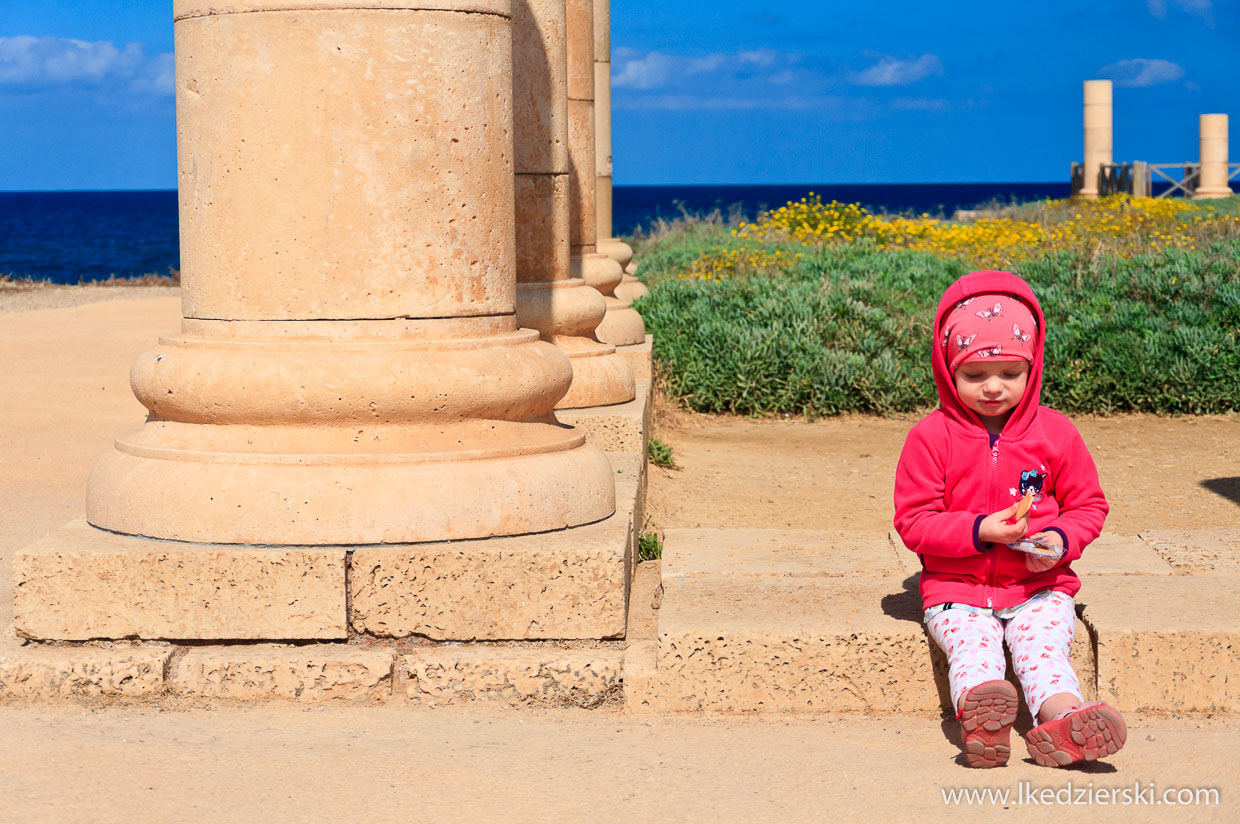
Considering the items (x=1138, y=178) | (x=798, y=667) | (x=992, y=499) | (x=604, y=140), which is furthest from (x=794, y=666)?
(x=1138, y=178)

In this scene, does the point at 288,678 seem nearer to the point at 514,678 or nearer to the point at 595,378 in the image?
the point at 514,678

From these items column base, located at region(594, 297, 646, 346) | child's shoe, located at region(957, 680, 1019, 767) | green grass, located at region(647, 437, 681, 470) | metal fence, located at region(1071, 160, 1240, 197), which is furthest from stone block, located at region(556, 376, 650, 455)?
metal fence, located at region(1071, 160, 1240, 197)

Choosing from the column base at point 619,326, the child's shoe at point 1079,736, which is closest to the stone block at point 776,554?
the child's shoe at point 1079,736

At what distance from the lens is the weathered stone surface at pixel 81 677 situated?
3.49 metres

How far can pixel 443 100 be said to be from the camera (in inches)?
148

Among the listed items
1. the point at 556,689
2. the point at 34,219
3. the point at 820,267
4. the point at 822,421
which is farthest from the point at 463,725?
the point at 34,219

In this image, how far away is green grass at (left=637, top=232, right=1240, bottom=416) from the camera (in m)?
8.61

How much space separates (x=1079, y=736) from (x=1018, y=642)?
1.23 ft

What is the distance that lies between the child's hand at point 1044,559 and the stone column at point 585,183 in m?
4.53

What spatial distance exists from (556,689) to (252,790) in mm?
875

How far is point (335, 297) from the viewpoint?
3748 mm

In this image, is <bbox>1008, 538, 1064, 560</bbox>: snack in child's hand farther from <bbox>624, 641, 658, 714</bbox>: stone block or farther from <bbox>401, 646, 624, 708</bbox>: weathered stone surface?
<bbox>401, 646, 624, 708</bbox>: weathered stone surface

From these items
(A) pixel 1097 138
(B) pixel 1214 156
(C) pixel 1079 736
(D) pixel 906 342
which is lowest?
(C) pixel 1079 736

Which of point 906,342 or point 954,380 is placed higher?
point 954,380
